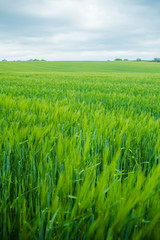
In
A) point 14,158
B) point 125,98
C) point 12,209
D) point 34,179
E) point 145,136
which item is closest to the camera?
point 12,209

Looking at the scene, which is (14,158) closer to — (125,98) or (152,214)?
(152,214)

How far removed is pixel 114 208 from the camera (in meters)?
0.50

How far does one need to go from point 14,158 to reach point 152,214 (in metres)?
0.69

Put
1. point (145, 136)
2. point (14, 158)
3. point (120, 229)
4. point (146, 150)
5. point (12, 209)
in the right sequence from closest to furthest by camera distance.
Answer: point (120, 229)
point (12, 209)
point (14, 158)
point (146, 150)
point (145, 136)

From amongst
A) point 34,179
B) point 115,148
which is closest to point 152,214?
point 34,179

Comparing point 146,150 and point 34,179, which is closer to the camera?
point 34,179

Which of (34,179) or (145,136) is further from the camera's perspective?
(145,136)

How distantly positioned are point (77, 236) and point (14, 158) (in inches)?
21.6

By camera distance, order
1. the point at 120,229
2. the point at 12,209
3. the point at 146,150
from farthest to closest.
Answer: the point at 146,150
the point at 12,209
the point at 120,229

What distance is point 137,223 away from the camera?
46 centimetres

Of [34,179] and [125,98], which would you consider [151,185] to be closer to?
[34,179]

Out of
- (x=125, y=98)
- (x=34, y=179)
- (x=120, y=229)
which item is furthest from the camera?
(x=125, y=98)

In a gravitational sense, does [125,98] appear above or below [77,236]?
above

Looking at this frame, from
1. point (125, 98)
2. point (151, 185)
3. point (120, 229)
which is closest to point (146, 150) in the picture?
point (151, 185)
